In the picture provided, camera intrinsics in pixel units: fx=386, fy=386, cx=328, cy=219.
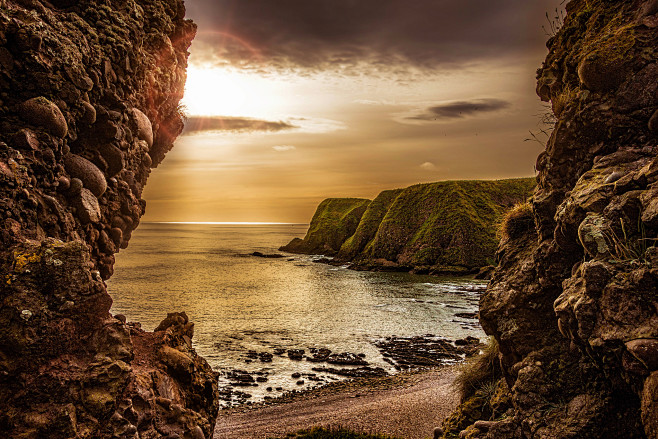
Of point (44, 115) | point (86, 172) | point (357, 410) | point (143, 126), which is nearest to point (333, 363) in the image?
point (357, 410)

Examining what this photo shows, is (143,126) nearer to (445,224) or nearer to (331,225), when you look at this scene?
(445,224)

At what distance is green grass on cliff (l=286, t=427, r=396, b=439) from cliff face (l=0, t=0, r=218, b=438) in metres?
5.12

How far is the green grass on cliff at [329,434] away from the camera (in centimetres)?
1271

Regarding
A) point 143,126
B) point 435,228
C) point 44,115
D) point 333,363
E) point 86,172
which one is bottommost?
point 333,363

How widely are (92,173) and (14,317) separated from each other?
3471 mm

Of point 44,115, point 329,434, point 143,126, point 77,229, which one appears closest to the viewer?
point 44,115

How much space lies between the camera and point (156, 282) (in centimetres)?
5997

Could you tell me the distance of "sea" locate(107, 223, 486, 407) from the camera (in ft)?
82.2

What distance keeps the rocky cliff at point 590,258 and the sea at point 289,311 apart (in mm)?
15795

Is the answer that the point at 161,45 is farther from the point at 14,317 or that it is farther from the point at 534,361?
the point at 534,361

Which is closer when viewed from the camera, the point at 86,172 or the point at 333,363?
the point at 86,172

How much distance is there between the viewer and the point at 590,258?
595cm

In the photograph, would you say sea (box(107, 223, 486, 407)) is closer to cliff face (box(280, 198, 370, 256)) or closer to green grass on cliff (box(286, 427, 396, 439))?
green grass on cliff (box(286, 427, 396, 439))

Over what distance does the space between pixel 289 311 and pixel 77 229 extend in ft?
114
